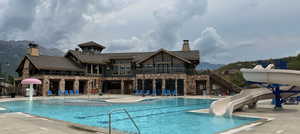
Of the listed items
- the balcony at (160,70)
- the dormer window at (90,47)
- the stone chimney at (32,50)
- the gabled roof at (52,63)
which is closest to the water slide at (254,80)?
the balcony at (160,70)

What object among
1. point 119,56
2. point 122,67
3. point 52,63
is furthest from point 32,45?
point 122,67

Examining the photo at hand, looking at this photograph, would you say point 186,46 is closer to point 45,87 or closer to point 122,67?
point 122,67

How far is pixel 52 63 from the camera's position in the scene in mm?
32750

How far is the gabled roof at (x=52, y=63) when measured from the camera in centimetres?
3086

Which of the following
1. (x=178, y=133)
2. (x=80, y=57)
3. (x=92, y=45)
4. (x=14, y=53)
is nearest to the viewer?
(x=178, y=133)

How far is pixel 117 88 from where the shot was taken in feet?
126

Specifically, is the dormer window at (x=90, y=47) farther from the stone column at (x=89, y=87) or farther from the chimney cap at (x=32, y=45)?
the chimney cap at (x=32, y=45)

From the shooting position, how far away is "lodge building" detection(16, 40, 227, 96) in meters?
31.9

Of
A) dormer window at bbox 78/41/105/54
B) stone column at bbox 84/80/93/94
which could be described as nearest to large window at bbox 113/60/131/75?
stone column at bbox 84/80/93/94

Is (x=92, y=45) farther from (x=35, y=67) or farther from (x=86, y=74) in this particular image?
(x=35, y=67)

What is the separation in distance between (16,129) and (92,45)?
34.8m

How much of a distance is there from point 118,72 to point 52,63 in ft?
31.5

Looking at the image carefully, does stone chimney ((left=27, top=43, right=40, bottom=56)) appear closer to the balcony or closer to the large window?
the large window

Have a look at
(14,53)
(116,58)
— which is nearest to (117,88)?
(116,58)
